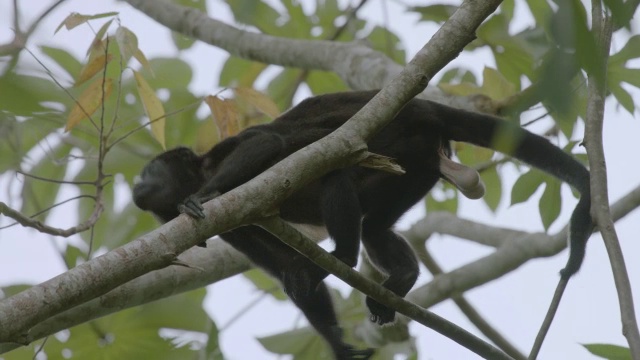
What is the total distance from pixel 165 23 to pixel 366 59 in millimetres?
1395

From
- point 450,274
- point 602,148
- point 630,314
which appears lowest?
point 630,314

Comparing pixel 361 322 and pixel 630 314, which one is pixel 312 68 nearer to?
pixel 361 322

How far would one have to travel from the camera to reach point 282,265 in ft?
12.9

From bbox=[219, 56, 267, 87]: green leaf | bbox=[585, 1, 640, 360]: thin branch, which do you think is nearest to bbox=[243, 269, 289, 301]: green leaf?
bbox=[219, 56, 267, 87]: green leaf

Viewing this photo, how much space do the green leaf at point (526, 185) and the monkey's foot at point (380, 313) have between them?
2.82 ft

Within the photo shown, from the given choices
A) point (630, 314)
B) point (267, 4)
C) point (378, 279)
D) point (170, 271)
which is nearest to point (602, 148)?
point (630, 314)

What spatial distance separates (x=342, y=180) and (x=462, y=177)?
0.61m

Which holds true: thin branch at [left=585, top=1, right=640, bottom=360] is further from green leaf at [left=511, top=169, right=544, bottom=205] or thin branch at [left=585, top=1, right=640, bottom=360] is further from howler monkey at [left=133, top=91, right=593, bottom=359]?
green leaf at [left=511, top=169, right=544, bottom=205]

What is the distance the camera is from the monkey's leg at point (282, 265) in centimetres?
391

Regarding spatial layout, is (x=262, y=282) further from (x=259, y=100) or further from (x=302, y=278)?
(x=302, y=278)

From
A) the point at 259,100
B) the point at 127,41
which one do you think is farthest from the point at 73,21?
the point at 259,100

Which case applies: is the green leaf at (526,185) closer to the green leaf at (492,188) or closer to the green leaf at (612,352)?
the green leaf at (492,188)

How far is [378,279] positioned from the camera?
5078 millimetres

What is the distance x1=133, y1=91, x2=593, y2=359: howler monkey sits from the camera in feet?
11.7
